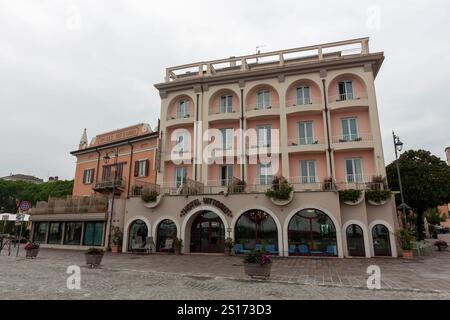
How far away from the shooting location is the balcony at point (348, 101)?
21.0 metres

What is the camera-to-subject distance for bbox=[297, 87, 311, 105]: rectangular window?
898 inches

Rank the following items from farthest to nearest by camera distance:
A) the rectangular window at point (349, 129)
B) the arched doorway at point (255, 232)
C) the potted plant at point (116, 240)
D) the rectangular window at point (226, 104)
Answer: the rectangular window at point (226, 104) → the potted plant at point (116, 240) → the rectangular window at point (349, 129) → the arched doorway at point (255, 232)

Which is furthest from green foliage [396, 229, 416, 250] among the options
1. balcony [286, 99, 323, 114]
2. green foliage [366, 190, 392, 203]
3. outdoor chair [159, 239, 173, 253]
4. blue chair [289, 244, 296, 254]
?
outdoor chair [159, 239, 173, 253]

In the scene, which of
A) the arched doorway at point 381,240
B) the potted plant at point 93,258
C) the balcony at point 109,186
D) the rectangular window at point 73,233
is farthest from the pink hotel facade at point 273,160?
the potted plant at point 93,258

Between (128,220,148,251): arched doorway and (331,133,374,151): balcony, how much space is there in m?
15.6

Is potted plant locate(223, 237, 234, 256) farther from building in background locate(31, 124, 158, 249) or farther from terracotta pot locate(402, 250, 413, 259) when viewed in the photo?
terracotta pot locate(402, 250, 413, 259)

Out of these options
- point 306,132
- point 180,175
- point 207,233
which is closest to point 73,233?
point 180,175

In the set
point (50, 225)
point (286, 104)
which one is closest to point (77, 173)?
point (50, 225)

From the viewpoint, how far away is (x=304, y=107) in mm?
22062

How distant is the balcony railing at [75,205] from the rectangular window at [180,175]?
6284mm

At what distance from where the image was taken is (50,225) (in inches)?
1089

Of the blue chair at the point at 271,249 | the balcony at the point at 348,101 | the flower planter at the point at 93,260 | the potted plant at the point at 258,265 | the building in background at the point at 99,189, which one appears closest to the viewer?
the potted plant at the point at 258,265

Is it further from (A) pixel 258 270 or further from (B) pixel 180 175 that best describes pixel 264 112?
(A) pixel 258 270

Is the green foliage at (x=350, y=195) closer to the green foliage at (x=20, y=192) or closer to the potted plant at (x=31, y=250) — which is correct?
the potted plant at (x=31, y=250)
